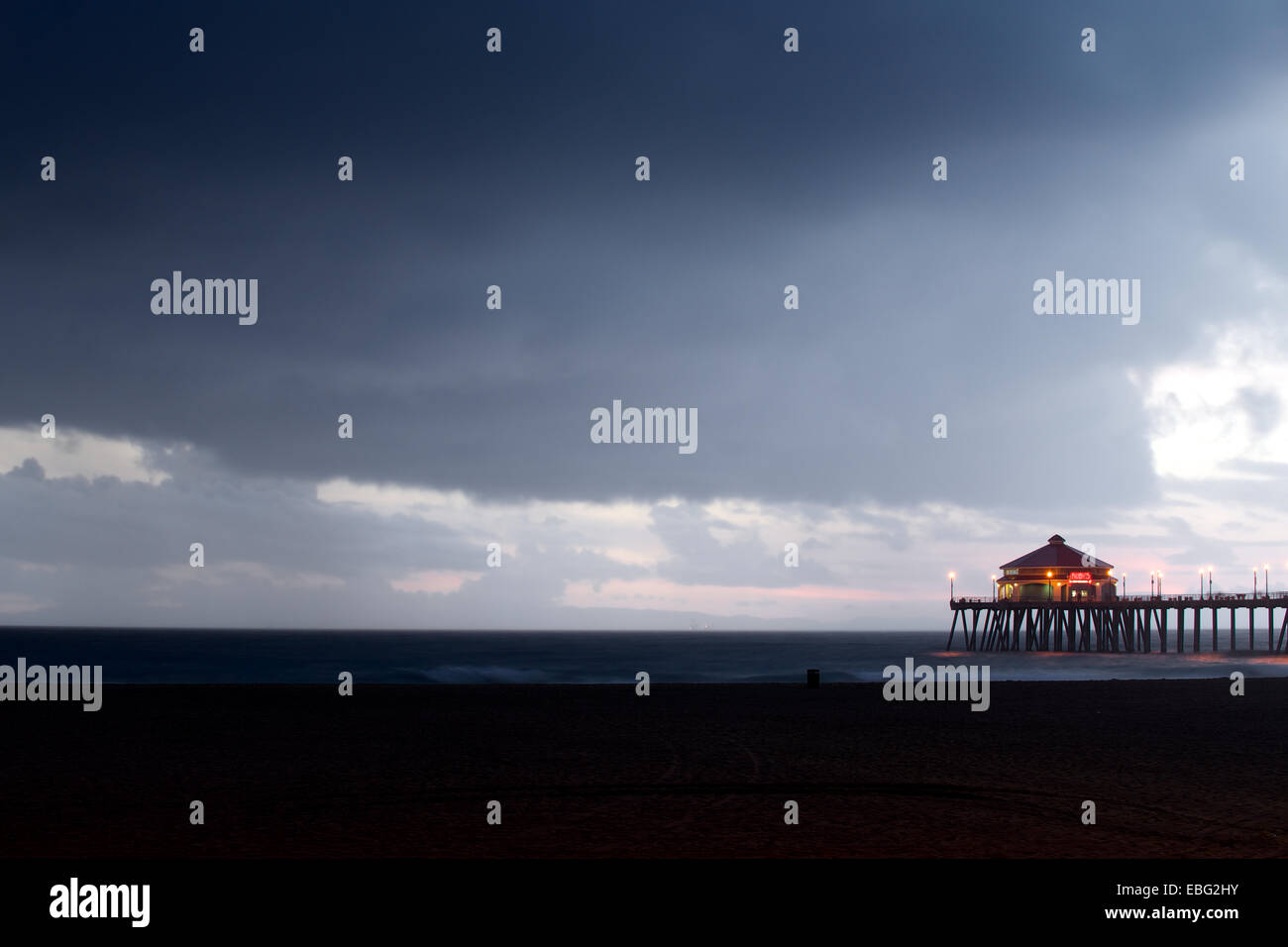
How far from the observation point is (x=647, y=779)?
16.3 m

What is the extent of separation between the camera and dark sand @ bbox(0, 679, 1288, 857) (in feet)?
38.3

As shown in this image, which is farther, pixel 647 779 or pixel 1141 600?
pixel 1141 600

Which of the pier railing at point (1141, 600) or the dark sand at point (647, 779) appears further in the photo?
the pier railing at point (1141, 600)

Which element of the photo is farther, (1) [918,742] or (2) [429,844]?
(1) [918,742]

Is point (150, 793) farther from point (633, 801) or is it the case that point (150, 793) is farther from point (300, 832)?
point (633, 801)

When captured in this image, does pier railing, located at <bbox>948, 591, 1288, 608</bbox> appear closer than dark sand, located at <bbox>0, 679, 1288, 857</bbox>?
No

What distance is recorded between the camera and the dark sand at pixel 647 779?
38.3 feet

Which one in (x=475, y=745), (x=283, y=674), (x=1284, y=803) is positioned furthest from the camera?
(x=283, y=674)
